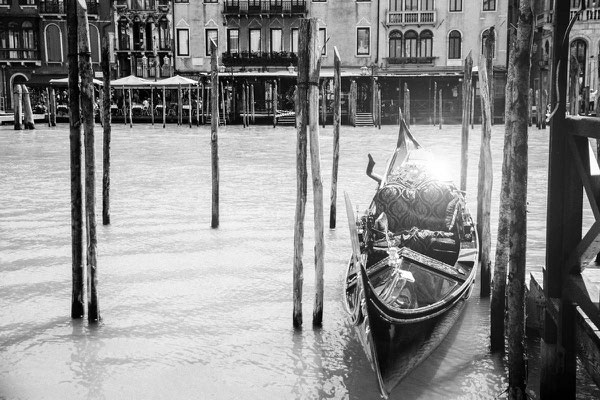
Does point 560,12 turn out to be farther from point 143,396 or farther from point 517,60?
point 143,396

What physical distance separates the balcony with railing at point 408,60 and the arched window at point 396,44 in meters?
0.32

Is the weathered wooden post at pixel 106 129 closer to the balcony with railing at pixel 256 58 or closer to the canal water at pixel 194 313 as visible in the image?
the canal water at pixel 194 313

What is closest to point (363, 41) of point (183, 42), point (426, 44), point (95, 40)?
point (426, 44)

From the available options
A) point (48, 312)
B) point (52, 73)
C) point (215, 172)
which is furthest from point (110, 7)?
point (48, 312)

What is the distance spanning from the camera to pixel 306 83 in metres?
4.67

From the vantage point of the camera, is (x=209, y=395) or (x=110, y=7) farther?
(x=110, y=7)

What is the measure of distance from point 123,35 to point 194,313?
31406mm

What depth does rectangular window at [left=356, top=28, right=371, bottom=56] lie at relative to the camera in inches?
1202

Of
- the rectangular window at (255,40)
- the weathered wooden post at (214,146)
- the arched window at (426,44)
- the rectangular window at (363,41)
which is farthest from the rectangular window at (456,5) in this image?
the weathered wooden post at (214,146)

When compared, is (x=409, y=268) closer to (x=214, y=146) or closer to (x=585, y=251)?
(x=585, y=251)

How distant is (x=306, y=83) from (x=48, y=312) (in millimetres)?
2159

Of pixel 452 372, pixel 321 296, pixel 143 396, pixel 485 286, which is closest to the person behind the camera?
pixel 143 396

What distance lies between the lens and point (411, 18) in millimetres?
30125

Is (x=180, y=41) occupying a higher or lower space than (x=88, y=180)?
higher
